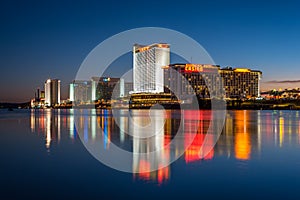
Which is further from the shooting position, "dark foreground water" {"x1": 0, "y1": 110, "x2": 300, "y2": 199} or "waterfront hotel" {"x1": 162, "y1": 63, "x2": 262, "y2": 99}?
"waterfront hotel" {"x1": 162, "y1": 63, "x2": 262, "y2": 99}

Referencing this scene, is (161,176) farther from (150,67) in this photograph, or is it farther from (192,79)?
(150,67)

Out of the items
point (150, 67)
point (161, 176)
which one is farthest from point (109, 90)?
point (161, 176)

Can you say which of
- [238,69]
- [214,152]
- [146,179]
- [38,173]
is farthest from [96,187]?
[238,69]

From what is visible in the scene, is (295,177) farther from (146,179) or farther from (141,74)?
(141,74)

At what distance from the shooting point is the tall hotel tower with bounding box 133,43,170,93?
153125 mm

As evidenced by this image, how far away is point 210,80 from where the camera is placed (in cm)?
14962

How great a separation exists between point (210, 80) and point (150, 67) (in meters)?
32.0

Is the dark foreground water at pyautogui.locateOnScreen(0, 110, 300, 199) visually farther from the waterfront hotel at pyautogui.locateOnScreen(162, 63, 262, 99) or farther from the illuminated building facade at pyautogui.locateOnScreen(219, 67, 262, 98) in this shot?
the illuminated building facade at pyautogui.locateOnScreen(219, 67, 262, 98)

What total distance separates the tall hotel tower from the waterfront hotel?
5290mm

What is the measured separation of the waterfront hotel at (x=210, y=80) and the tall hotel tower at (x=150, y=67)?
5.29 metres

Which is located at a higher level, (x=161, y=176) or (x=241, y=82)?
(x=241, y=82)

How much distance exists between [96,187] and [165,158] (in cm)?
367

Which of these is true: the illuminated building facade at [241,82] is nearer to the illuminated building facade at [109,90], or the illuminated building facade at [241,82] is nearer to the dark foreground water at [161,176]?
the illuminated building facade at [109,90]

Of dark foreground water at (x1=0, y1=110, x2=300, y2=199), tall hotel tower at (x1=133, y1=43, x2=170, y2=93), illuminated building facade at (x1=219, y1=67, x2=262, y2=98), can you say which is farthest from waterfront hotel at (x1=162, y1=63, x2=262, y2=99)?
dark foreground water at (x1=0, y1=110, x2=300, y2=199)
